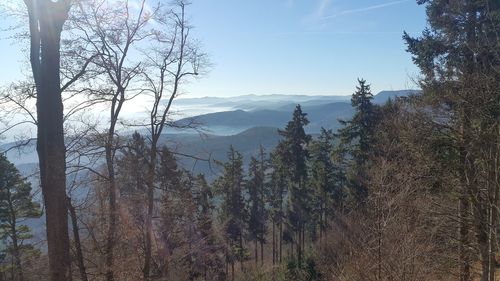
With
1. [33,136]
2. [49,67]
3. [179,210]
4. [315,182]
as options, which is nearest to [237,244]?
[315,182]

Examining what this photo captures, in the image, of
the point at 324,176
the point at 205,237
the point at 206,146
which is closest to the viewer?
the point at 205,237

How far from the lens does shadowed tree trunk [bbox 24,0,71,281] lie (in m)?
5.41

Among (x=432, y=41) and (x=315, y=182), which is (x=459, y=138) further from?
(x=315, y=182)

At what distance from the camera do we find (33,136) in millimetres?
7945

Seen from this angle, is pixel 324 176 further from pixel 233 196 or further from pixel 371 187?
pixel 371 187

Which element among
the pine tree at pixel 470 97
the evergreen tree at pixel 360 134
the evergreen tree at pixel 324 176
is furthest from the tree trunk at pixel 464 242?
the evergreen tree at pixel 324 176

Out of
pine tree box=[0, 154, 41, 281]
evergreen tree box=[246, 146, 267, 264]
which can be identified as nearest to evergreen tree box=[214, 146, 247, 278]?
evergreen tree box=[246, 146, 267, 264]

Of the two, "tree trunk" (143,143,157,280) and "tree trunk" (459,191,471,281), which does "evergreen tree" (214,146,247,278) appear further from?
"tree trunk" (459,191,471,281)

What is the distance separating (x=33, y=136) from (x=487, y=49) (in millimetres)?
11879

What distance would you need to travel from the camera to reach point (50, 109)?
549cm

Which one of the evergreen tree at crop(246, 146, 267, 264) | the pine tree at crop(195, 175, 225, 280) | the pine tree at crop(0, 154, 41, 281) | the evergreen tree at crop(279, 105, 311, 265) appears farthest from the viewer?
the evergreen tree at crop(246, 146, 267, 264)

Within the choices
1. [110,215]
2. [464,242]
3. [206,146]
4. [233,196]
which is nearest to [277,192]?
[233,196]

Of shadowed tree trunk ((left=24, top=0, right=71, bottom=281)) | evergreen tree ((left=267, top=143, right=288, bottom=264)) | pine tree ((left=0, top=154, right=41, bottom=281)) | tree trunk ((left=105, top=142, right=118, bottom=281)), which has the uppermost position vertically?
shadowed tree trunk ((left=24, top=0, right=71, bottom=281))

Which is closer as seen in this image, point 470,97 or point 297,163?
point 470,97
